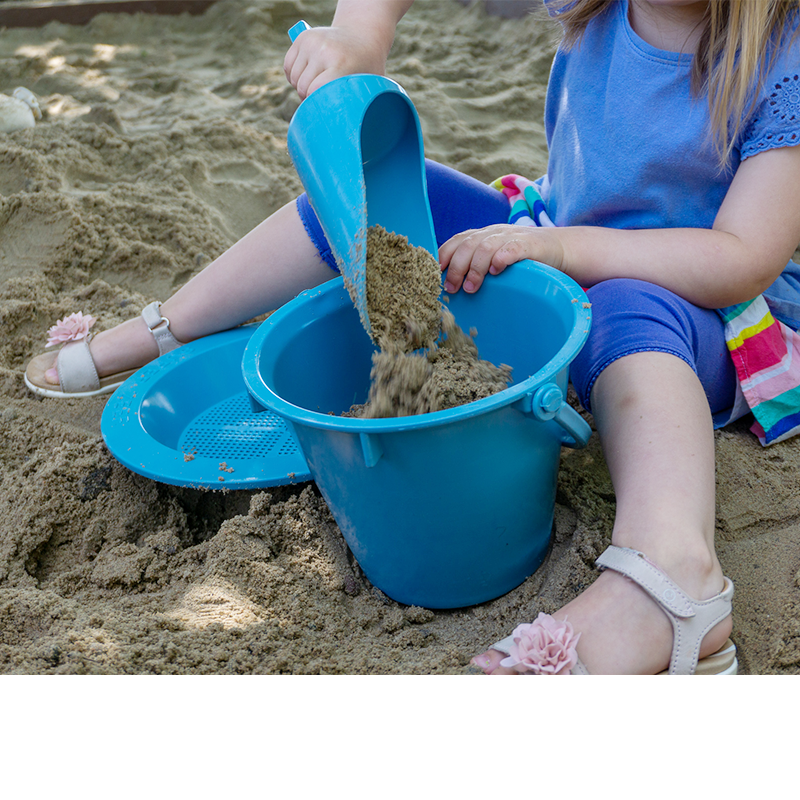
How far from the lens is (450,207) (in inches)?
51.6

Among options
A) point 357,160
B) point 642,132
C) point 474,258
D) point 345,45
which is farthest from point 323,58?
point 642,132

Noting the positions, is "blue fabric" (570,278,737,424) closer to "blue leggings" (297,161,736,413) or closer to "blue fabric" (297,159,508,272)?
"blue leggings" (297,161,736,413)

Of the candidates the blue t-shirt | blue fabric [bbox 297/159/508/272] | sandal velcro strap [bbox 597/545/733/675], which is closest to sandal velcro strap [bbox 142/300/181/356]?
blue fabric [bbox 297/159/508/272]

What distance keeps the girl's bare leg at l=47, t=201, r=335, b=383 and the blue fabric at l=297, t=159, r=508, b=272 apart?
19mm

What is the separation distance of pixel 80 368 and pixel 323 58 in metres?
0.70

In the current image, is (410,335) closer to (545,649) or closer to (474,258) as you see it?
(474,258)

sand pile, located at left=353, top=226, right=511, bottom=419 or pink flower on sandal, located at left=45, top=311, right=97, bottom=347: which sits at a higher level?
sand pile, located at left=353, top=226, right=511, bottom=419

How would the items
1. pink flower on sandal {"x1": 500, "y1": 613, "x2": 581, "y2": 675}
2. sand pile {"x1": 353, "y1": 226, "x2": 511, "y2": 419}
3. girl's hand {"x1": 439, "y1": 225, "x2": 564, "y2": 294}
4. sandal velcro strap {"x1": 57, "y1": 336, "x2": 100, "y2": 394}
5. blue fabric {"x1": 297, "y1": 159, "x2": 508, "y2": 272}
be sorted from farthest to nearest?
sandal velcro strap {"x1": 57, "y1": 336, "x2": 100, "y2": 394}
blue fabric {"x1": 297, "y1": 159, "x2": 508, "y2": 272}
girl's hand {"x1": 439, "y1": 225, "x2": 564, "y2": 294}
sand pile {"x1": 353, "y1": 226, "x2": 511, "y2": 419}
pink flower on sandal {"x1": 500, "y1": 613, "x2": 581, "y2": 675}

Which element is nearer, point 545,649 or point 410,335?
point 545,649

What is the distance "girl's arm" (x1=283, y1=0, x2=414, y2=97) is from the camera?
1076mm

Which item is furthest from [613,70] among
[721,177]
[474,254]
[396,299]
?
[396,299]

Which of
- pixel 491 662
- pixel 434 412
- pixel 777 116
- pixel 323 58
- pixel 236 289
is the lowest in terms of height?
pixel 491 662

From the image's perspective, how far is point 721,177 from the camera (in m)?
1.10

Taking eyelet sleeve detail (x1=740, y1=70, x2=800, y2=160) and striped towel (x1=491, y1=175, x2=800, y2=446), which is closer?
eyelet sleeve detail (x1=740, y1=70, x2=800, y2=160)
